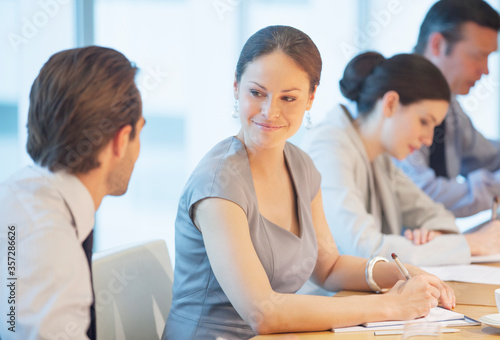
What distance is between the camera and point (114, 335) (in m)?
A: 1.34

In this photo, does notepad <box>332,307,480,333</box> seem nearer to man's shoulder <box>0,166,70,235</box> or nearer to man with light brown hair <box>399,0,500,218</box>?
man's shoulder <box>0,166,70,235</box>

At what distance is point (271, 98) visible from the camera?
1.42 meters

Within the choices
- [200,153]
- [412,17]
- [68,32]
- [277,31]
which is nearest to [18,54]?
[68,32]

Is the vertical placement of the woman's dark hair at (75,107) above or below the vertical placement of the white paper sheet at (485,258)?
above

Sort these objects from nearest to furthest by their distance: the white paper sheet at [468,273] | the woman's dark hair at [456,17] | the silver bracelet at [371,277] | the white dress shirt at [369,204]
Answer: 1. the silver bracelet at [371,277]
2. the white paper sheet at [468,273]
3. the white dress shirt at [369,204]
4. the woman's dark hair at [456,17]

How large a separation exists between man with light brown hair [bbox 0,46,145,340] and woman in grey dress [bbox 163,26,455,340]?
32cm

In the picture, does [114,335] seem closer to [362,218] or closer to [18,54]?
[362,218]

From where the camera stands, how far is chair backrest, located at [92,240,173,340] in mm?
1328

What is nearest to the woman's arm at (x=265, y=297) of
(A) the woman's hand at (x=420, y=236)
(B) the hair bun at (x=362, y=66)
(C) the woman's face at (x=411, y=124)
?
(A) the woman's hand at (x=420, y=236)

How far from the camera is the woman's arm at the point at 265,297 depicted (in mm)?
1188

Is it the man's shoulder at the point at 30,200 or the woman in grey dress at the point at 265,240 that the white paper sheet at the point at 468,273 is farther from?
the man's shoulder at the point at 30,200

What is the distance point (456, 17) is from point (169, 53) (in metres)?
1.92

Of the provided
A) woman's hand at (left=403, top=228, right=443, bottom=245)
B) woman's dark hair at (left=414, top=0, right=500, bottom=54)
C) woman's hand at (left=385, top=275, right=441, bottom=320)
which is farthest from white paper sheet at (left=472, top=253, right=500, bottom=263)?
woman's dark hair at (left=414, top=0, right=500, bottom=54)

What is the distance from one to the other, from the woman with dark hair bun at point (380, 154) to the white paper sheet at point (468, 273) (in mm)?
45
